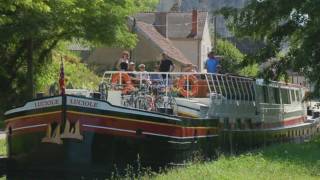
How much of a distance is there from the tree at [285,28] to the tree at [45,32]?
483 cm

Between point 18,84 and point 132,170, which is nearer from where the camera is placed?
point 132,170

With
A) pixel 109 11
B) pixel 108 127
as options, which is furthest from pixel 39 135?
pixel 109 11

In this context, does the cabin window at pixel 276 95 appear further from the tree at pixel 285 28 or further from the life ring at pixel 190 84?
the life ring at pixel 190 84

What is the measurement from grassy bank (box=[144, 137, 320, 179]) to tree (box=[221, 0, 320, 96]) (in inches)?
181

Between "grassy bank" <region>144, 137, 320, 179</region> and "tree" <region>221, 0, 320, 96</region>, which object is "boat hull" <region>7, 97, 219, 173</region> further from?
"tree" <region>221, 0, 320, 96</region>

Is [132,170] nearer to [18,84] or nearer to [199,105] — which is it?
[199,105]

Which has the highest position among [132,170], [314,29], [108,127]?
[314,29]

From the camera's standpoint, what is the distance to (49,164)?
16281 millimetres

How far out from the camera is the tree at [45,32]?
24.3 metres

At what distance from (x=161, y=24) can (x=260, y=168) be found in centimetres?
5922

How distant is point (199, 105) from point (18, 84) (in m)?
13.3

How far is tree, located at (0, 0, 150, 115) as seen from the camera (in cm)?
2428

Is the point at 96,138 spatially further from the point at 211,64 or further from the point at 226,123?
the point at 211,64

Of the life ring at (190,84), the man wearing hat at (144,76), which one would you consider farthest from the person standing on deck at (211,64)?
the man wearing hat at (144,76)
